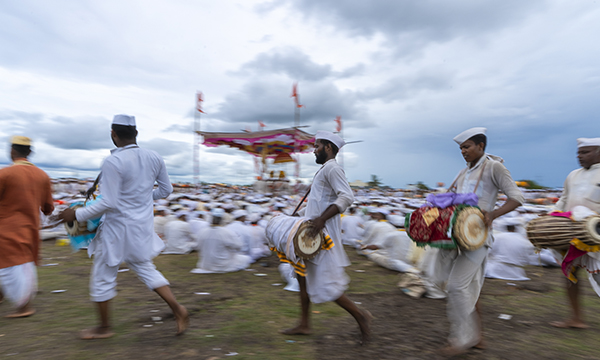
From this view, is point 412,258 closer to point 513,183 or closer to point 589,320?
point 589,320

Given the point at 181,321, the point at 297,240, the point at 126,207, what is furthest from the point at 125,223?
the point at 297,240

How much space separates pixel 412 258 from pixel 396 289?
1434 mm

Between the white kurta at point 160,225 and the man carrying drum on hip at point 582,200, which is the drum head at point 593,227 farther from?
the white kurta at point 160,225

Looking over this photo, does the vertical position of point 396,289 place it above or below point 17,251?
below

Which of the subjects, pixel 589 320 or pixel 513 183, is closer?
pixel 513 183

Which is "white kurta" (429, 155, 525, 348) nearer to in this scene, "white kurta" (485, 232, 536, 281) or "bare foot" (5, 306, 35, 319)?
"white kurta" (485, 232, 536, 281)

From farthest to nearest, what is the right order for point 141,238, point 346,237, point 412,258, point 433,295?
point 346,237
point 412,258
point 433,295
point 141,238

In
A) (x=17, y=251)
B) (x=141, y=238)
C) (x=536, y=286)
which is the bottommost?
Result: (x=536, y=286)

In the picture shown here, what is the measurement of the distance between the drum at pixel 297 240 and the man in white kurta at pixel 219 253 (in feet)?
10.7

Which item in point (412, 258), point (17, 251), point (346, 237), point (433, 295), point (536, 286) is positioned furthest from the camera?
point (346, 237)

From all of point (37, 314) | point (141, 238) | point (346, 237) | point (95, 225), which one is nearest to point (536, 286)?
point (346, 237)

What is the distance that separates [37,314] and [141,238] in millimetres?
1789

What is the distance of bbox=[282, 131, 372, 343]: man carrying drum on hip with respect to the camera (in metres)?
3.06

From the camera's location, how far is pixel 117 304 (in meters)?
4.21
